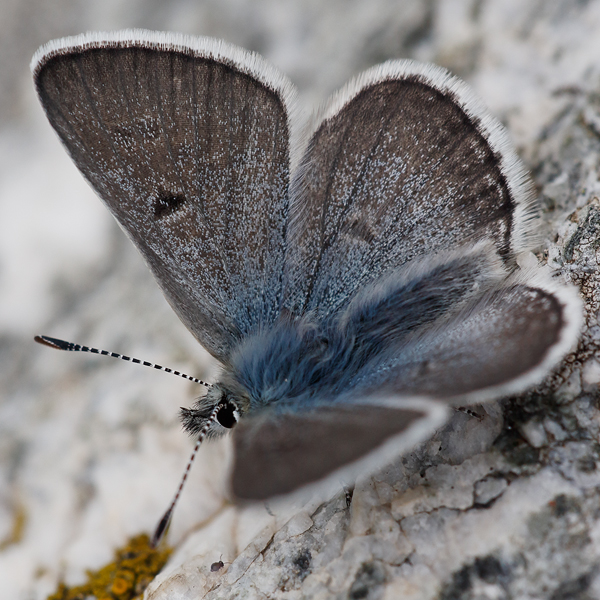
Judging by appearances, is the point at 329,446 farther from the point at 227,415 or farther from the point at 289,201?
the point at 289,201

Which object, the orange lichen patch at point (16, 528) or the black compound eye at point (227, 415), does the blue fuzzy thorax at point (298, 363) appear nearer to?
the black compound eye at point (227, 415)

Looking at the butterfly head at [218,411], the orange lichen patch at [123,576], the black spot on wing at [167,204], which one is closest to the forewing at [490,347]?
the butterfly head at [218,411]

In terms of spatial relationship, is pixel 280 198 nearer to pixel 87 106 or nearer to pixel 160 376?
pixel 87 106

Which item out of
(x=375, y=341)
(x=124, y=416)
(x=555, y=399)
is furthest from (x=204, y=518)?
(x=555, y=399)

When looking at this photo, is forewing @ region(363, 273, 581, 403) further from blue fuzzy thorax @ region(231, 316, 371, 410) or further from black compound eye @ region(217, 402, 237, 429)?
black compound eye @ region(217, 402, 237, 429)

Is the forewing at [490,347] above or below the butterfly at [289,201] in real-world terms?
below

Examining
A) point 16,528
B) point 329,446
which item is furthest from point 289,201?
point 16,528

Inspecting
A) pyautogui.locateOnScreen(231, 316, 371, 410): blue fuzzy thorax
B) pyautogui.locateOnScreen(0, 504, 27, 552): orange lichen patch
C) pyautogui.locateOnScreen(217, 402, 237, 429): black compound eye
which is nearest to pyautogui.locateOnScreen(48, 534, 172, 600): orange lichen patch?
pyautogui.locateOnScreen(0, 504, 27, 552): orange lichen patch
